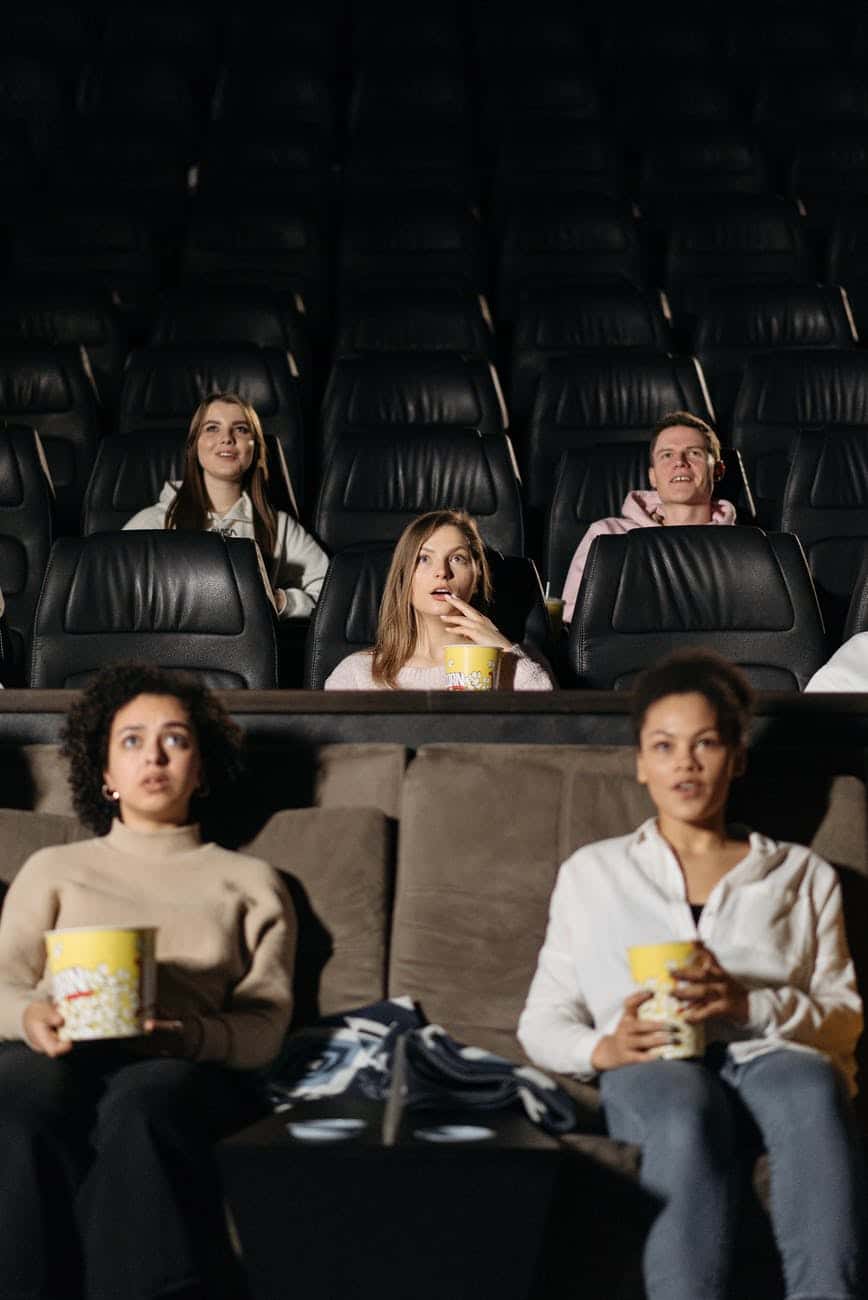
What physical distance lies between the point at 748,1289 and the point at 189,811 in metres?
0.93

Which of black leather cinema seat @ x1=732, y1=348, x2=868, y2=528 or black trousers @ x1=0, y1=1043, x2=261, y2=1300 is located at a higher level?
black leather cinema seat @ x1=732, y1=348, x2=868, y2=528

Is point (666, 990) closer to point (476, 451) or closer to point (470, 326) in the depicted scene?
point (476, 451)

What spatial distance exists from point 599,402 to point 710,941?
103 inches

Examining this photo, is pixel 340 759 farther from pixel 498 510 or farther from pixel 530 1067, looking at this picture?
pixel 498 510

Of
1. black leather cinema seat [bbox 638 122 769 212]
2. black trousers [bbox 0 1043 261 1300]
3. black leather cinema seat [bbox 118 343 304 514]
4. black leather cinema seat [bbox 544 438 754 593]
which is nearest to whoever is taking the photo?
black trousers [bbox 0 1043 261 1300]

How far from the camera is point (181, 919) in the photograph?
6.43 ft

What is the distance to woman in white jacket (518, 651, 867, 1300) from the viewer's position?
1618 mm

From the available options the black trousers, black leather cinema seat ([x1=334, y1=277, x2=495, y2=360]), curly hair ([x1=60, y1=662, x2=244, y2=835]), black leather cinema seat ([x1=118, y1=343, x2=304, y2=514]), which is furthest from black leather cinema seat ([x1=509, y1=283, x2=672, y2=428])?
the black trousers

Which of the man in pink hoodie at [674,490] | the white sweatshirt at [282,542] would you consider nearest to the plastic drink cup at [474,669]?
the man in pink hoodie at [674,490]

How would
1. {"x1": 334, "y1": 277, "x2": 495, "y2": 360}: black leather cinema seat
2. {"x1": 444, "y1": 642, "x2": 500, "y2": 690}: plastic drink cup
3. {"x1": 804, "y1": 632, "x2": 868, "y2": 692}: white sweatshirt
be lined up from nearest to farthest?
1. {"x1": 444, "y1": 642, "x2": 500, "y2": 690}: plastic drink cup
2. {"x1": 804, "y1": 632, "x2": 868, "y2": 692}: white sweatshirt
3. {"x1": 334, "y1": 277, "x2": 495, "y2": 360}: black leather cinema seat

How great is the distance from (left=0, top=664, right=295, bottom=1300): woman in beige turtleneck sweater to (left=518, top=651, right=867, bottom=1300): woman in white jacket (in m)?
0.36

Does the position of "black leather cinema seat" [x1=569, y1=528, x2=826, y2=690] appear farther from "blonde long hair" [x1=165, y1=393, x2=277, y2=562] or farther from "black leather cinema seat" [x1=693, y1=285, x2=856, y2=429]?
"black leather cinema seat" [x1=693, y1=285, x2=856, y2=429]

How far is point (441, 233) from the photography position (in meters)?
5.61

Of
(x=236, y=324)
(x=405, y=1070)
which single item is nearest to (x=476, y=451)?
(x=236, y=324)
